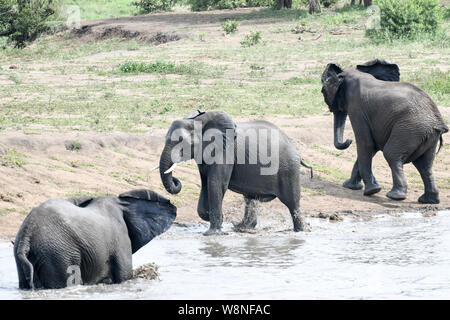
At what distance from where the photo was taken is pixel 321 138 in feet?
50.4

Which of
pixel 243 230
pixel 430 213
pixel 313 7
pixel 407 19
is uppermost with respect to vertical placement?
pixel 407 19

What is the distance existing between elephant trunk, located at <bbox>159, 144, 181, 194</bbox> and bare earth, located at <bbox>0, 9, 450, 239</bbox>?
162 centimetres

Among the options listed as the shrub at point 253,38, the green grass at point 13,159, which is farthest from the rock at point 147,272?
the shrub at point 253,38

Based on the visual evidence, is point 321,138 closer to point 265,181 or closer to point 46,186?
point 265,181

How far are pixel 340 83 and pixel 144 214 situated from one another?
19.3 ft

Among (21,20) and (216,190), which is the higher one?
(21,20)

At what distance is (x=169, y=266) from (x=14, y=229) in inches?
77.9

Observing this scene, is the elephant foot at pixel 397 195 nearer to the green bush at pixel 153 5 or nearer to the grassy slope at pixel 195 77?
the grassy slope at pixel 195 77

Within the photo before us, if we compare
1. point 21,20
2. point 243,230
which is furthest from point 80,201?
point 21,20

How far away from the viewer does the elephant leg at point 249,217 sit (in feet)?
38.0

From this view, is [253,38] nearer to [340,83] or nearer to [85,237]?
[340,83]

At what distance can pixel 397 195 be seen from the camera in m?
12.9

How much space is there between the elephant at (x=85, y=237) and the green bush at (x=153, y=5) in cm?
3146

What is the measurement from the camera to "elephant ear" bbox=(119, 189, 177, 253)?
804cm
